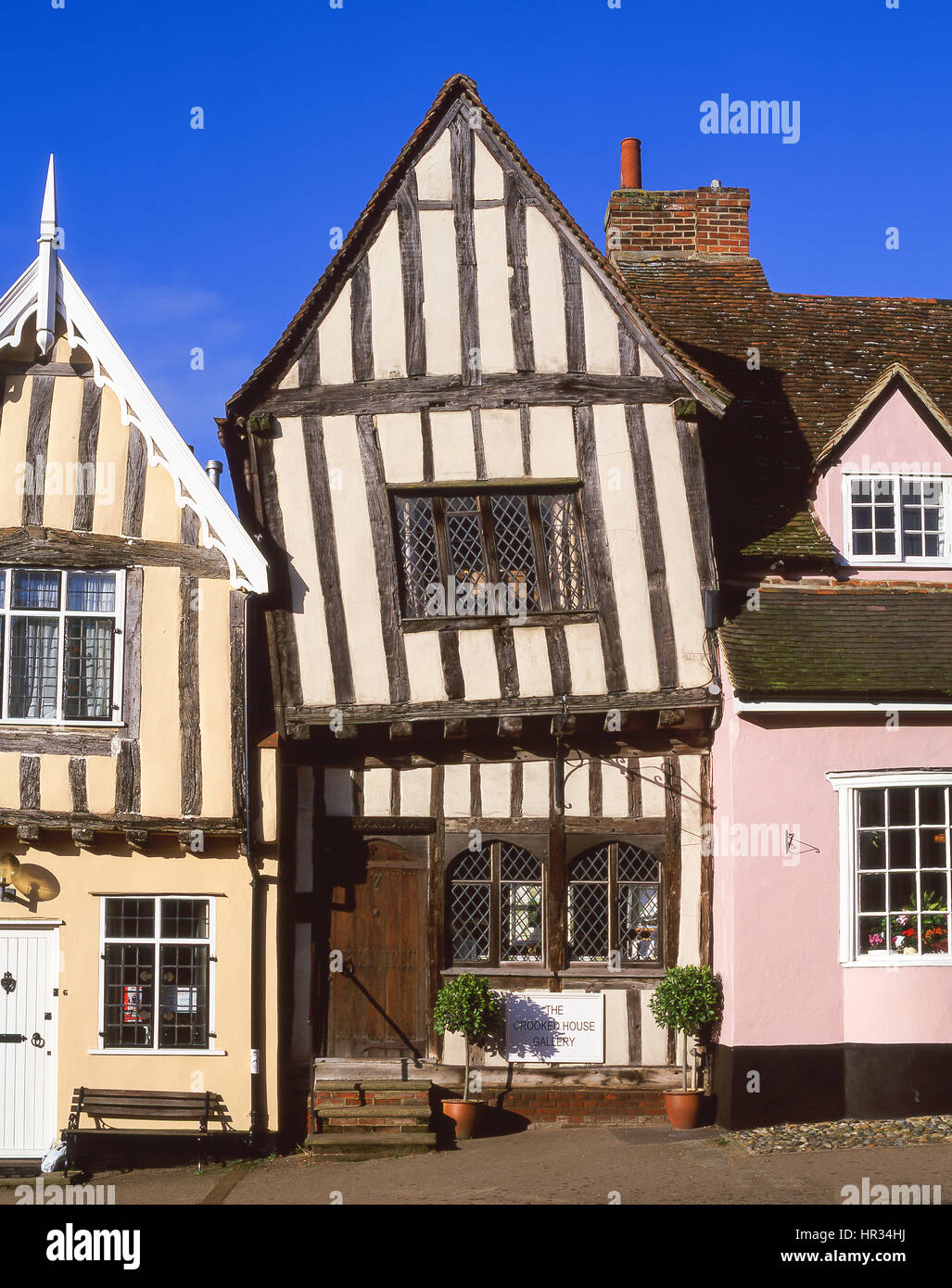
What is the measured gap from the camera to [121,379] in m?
13.1

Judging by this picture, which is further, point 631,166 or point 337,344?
point 631,166

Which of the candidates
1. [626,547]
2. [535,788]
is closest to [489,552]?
[626,547]

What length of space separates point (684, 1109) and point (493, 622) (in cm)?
486

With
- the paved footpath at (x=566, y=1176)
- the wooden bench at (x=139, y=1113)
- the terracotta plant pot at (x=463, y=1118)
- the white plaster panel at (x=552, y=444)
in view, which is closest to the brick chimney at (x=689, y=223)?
the white plaster panel at (x=552, y=444)

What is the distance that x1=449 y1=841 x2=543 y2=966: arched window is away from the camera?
1359 cm

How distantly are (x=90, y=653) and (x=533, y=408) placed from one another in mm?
4848

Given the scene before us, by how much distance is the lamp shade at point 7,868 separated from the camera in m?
12.8

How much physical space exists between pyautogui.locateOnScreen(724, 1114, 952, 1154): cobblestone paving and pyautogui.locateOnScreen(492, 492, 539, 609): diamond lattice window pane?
17.4 feet

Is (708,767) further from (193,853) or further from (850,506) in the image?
(193,853)

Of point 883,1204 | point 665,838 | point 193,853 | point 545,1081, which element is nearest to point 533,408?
point 665,838

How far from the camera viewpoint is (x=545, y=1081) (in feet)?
43.4

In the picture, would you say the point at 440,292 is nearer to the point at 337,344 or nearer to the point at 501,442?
the point at 337,344

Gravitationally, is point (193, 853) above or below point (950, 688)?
below

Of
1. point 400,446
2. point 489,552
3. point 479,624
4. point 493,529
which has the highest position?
point 400,446
